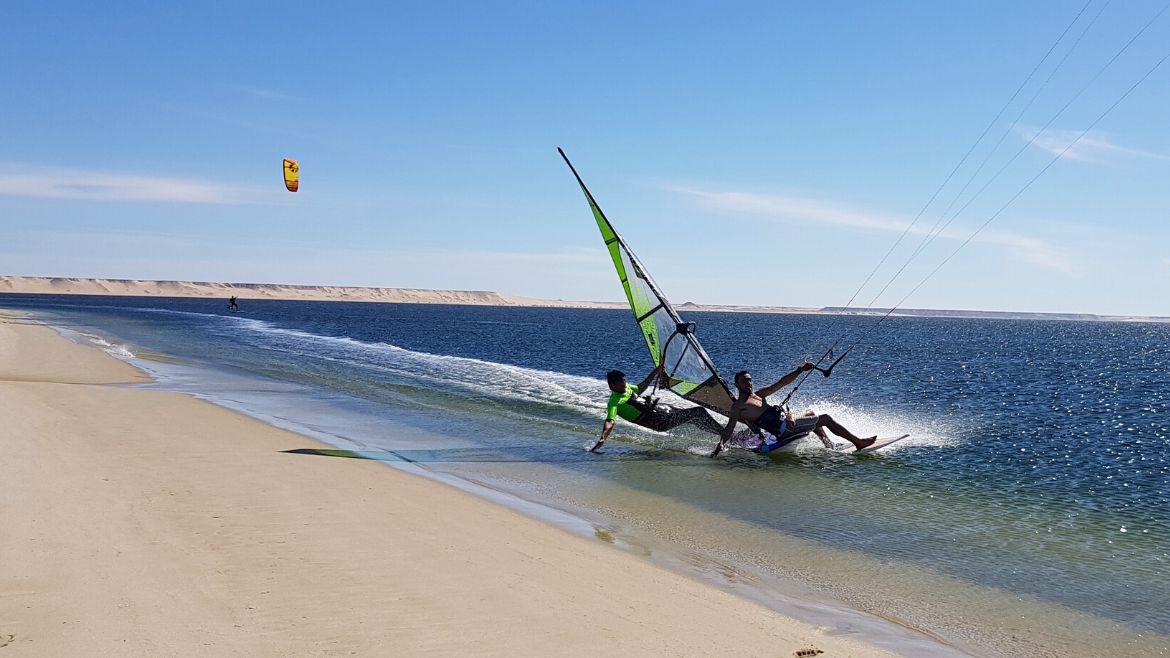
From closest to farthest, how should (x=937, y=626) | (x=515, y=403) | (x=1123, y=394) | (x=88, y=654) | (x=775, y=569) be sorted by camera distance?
(x=88, y=654), (x=937, y=626), (x=775, y=569), (x=515, y=403), (x=1123, y=394)

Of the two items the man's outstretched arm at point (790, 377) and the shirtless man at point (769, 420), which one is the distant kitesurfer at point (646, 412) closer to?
the shirtless man at point (769, 420)

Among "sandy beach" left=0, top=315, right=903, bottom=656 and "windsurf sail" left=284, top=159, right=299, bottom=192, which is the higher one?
"windsurf sail" left=284, top=159, right=299, bottom=192

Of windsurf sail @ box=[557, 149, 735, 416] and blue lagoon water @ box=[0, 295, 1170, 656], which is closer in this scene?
blue lagoon water @ box=[0, 295, 1170, 656]

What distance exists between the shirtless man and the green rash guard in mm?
1577

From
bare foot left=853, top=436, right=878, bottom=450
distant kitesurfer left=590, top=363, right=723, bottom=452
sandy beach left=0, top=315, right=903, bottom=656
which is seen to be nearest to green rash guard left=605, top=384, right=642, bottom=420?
distant kitesurfer left=590, top=363, right=723, bottom=452

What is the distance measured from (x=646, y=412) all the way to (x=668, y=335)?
168cm

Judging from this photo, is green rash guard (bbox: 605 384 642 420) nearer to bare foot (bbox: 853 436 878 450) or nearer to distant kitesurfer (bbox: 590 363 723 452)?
distant kitesurfer (bbox: 590 363 723 452)

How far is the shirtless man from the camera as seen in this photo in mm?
14297

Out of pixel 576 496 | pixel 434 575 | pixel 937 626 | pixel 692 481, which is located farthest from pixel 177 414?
pixel 937 626

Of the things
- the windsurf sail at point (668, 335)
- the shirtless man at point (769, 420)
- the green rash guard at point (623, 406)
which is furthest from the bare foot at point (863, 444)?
the green rash guard at point (623, 406)

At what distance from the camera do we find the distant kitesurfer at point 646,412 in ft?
47.2

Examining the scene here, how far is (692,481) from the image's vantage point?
12.2 metres

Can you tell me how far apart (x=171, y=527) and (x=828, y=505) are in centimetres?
769

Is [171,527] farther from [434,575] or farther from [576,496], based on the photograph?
[576,496]
